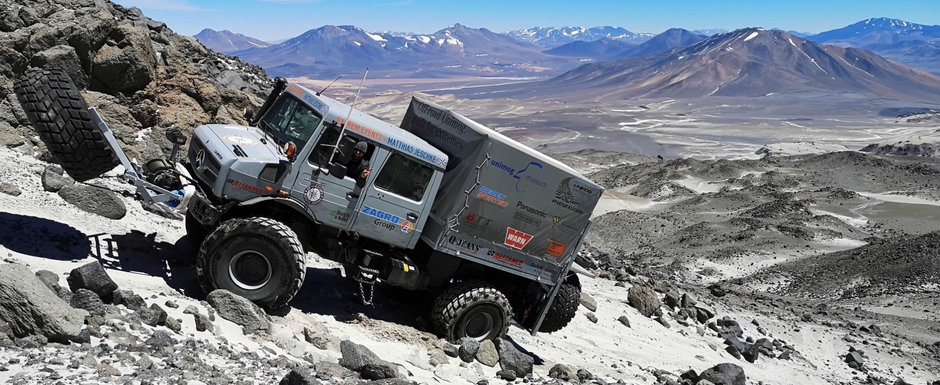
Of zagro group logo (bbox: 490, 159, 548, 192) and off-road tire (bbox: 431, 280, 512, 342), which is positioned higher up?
zagro group logo (bbox: 490, 159, 548, 192)

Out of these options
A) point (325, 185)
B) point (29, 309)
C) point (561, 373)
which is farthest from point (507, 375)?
point (29, 309)

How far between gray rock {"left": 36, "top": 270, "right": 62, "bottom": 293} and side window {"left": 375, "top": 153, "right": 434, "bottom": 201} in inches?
133

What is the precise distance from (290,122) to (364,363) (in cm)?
303

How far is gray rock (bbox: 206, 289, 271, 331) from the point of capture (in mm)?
7500

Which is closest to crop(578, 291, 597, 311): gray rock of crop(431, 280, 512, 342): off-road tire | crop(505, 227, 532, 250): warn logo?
crop(431, 280, 512, 342): off-road tire

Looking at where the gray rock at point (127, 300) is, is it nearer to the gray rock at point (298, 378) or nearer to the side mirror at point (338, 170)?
the gray rock at point (298, 378)

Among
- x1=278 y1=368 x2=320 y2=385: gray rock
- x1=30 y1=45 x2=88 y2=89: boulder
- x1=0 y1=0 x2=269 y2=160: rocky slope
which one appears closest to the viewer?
x1=278 y1=368 x2=320 y2=385: gray rock

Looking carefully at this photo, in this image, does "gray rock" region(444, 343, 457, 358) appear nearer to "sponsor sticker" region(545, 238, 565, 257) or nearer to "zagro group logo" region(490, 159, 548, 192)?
"sponsor sticker" region(545, 238, 565, 257)

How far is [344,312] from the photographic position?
927cm

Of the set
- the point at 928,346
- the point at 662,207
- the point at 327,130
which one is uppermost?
the point at 327,130

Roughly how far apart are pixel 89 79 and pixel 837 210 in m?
35.1

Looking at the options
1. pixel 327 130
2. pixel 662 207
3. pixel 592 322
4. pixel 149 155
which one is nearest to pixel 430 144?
pixel 327 130

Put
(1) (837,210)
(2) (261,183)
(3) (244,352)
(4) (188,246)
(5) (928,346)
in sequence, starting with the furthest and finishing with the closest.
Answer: (1) (837,210), (5) (928,346), (4) (188,246), (2) (261,183), (3) (244,352)

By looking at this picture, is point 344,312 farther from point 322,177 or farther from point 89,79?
point 89,79
